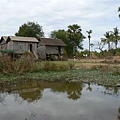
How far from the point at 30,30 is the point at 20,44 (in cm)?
1599

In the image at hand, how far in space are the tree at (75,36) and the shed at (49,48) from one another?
34.8ft

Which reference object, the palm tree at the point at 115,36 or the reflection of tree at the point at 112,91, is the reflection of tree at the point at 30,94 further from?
the palm tree at the point at 115,36

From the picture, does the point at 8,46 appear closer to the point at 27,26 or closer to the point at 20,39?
the point at 20,39

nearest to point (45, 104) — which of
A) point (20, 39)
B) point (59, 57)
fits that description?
point (20, 39)

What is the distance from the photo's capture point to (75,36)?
51156 millimetres

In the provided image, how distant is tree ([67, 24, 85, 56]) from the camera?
49.9 meters

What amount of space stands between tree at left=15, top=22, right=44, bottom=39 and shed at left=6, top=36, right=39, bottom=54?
46.0 feet

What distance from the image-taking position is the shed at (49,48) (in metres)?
38.6

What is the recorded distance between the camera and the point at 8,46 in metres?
34.8

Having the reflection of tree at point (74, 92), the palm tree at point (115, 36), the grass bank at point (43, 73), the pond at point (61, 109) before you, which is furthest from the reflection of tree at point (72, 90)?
the palm tree at point (115, 36)

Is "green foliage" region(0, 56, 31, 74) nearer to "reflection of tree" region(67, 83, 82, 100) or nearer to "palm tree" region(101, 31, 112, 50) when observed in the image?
"reflection of tree" region(67, 83, 82, 100)

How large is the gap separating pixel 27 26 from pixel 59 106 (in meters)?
44.2

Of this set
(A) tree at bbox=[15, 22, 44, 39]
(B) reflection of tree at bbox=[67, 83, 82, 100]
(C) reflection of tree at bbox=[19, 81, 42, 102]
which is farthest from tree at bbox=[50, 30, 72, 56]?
(C) reflection of tree at bbox=[19, 81, 42, 102]

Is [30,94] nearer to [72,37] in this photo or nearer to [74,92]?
[74,92]
